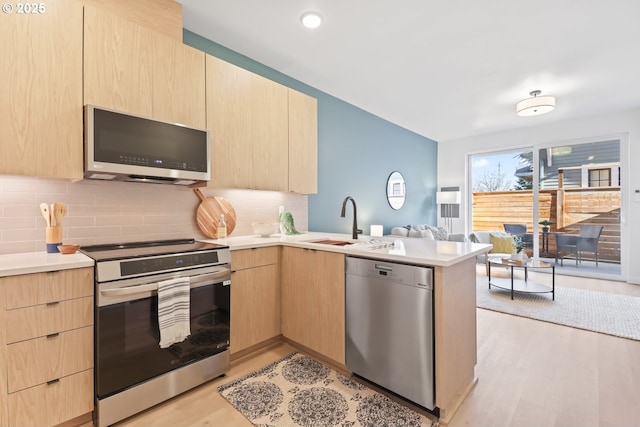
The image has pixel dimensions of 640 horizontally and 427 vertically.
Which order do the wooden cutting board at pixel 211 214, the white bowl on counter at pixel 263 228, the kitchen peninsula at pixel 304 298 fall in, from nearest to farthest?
the kitchen peninsula at pixel 304 298
the wooden cutting board at pixel 211 214
the white bowl on counter at pixel 263 228

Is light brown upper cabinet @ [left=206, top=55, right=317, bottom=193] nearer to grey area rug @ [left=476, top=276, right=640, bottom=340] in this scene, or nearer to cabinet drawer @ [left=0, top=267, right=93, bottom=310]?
cabinet drawer @ [left=0, top=267, right=93, bottom=310]

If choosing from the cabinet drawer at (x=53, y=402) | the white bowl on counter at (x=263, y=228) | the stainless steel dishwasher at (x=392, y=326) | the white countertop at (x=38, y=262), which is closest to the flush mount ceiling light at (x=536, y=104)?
the stainless steel dishwasher at (x=392, y=326)

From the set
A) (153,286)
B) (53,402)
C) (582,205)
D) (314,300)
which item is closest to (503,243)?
(582,205)

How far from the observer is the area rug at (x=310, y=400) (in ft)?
5.45

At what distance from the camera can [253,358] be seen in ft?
7.77

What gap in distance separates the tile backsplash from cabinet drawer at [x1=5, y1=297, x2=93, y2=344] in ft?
2.04

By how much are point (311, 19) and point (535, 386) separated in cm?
315

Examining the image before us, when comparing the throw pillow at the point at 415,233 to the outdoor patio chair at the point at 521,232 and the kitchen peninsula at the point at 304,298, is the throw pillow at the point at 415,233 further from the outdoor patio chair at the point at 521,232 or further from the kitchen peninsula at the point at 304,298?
the kitchen peninsula at the point at 304,298

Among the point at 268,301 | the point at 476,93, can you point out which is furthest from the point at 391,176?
the point at 268,301

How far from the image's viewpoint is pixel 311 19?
2.40 meters

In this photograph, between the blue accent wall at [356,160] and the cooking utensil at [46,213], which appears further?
the blue accent wall at [356,160]

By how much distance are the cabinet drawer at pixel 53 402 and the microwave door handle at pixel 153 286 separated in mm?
437

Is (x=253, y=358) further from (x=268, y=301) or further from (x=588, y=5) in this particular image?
(x=588, y=5)

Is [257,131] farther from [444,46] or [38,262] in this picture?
[444,46]
